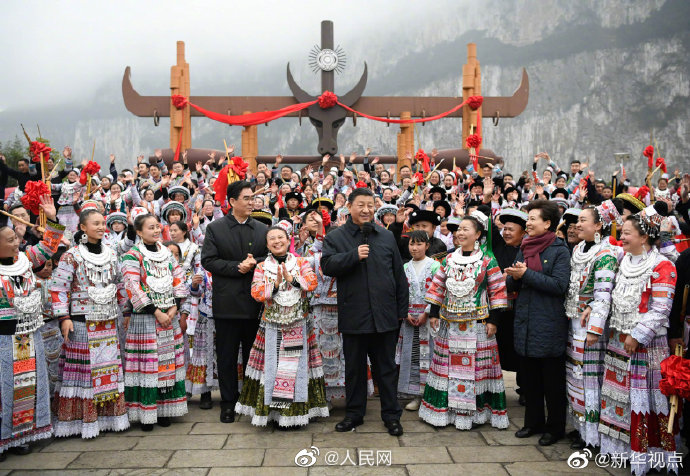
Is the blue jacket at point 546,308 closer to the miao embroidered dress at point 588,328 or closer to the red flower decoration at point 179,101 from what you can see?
the miao embroidered dress at point 588,328

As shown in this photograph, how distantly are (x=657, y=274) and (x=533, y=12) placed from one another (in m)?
62.6

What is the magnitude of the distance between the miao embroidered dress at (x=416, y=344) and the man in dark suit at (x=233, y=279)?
147 cm

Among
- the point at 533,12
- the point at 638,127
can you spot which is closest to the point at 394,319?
the point at 638,127

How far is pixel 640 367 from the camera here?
3.62m

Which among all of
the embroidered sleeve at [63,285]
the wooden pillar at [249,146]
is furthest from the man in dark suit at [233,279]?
the wooden pillar at [249,146]

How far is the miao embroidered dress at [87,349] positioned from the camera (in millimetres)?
4238

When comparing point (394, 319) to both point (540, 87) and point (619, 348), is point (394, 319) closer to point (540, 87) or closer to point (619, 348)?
point (619, 348)

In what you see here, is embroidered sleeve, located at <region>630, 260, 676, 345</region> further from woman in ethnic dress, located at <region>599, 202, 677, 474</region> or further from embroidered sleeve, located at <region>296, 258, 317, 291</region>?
embroidered sleeve, located at <region>296, 258, 317, 291</region>

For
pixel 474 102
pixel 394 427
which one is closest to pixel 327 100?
pixel 474 102

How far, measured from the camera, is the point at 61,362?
14.4 ft

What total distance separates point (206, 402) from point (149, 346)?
1.02m

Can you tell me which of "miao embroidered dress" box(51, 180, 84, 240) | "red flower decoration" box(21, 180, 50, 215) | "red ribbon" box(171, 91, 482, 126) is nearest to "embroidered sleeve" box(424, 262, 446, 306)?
"red flower decoration" box(21, 180, 50, 215)

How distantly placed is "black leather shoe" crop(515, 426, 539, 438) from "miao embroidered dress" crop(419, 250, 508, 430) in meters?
0.18

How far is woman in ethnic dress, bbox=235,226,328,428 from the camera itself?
4340 millimetres
